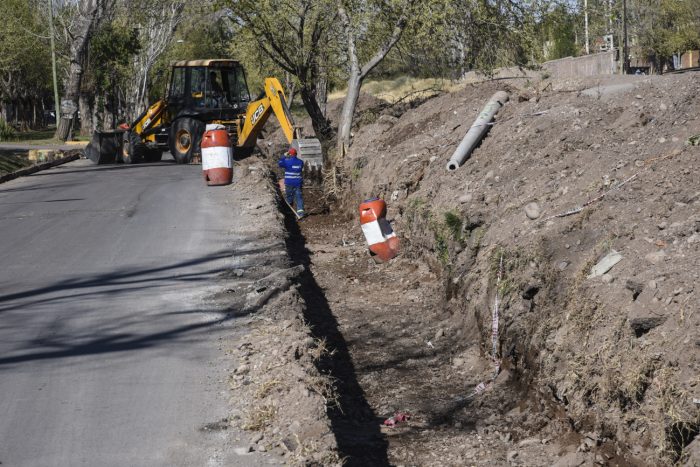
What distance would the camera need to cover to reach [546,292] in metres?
8.84

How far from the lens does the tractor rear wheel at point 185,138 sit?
24.7 metres

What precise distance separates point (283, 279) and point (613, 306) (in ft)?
15.2

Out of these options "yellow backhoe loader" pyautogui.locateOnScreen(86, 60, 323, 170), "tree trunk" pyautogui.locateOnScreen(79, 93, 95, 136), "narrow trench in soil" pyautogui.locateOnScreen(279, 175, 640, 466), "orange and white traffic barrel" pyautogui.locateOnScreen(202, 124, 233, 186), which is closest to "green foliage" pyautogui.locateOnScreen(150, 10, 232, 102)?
"tree trunk" pyautogui.locateOnScreen(79, 93, 95, 136)

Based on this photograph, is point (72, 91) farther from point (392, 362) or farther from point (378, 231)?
point (392, 362)

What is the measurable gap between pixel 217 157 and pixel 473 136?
21.2ft

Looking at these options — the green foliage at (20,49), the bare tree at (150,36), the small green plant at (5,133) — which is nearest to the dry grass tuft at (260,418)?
the small green plant at (5,133)

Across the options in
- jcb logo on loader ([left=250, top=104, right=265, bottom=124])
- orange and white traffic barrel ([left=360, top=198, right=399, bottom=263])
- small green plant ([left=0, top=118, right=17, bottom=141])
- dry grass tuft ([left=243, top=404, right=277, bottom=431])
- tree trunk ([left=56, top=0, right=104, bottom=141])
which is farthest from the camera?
small green plant ([left=0, top=118, right=17, bottom=141])

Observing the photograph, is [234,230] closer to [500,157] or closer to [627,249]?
[500,157]

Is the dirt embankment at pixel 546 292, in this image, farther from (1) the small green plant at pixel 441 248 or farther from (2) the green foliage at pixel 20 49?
(2) the green foliage at pixel 20 49

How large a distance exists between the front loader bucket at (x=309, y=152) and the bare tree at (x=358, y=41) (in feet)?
7.12

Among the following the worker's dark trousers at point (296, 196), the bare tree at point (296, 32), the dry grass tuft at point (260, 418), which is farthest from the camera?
the bare tree at point (296, 32)

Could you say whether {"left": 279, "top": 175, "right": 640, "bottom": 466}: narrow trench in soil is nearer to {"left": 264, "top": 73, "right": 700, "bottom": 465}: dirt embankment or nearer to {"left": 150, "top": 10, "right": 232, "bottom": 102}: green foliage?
{"left": 264, "top": 73, "right": 700, "bottom": 465}: dirt embankment

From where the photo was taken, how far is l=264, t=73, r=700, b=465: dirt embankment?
684 centimetres

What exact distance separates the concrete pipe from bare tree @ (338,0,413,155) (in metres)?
7.27
